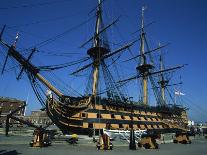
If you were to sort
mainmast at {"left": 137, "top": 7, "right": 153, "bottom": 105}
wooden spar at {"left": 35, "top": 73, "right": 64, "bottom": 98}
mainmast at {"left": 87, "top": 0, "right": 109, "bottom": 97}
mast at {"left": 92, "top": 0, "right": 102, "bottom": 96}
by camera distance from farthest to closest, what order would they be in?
1. mainmast at {"left": 137, "top": 7, "right": 153, "bottom": 105}
2. mainmast at {"left": 87, "top": 0, "right": 109, "bottom": 97}
3. mast at {"left": 92, "top": 0, "right": 102, "bottom": 96}
4. wooden spar at {"left": 35, "top": 73, "right": 64, "bottom": 98}

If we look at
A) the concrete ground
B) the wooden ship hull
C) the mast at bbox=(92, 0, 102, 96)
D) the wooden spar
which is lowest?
the concrete ground

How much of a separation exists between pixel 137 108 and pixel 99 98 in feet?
30.9

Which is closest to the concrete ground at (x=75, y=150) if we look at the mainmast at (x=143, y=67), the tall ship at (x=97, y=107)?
the tall ship at (x=97, y=107)

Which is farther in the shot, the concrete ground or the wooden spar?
the wooden spar

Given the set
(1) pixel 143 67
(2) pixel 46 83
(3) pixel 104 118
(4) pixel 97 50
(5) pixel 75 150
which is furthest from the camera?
(1) pixel 143 67

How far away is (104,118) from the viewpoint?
85.6 ft

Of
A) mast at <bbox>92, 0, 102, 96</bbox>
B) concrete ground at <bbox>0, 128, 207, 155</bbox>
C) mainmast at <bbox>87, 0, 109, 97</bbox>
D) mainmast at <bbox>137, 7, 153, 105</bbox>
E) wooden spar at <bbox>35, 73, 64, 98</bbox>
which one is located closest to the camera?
concrete ground at <bbox>0, 128, 207, 155</bbox>

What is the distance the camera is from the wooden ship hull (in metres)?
23.1

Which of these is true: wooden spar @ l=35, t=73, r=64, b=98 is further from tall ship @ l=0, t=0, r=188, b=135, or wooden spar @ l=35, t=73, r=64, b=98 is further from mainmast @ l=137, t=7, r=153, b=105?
mainmast @ l=137, t=7, r=153, b=105

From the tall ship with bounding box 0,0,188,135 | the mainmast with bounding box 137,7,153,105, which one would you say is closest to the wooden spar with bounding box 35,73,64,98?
the tall ship with bounding box 0,0,188,135

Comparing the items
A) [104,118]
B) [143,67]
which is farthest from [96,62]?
[143,67]

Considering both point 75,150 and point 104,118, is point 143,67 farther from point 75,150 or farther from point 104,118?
point 75,150

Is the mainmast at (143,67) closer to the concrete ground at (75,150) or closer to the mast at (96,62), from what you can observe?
the mast at (96,62)

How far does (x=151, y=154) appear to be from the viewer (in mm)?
10992
